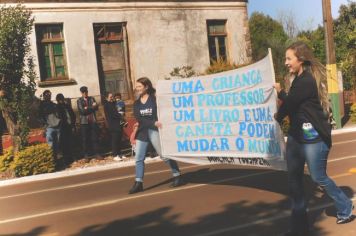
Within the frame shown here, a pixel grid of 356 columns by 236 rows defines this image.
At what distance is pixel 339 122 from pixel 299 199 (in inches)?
502

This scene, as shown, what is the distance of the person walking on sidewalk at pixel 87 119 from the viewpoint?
14070 millimetres

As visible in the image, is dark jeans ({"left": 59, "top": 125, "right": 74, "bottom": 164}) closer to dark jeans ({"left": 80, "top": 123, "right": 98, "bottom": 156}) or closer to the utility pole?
dark jeans ({"left": 80, "top": 123, "right": 98, "bottom": 156})

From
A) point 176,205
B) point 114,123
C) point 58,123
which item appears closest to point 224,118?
point 176,205

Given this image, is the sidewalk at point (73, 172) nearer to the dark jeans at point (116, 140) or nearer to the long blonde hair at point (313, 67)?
the dark jeans at point (116, 140)

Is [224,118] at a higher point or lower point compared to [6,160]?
higher

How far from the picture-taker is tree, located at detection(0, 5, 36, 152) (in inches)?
504

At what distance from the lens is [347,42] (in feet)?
79.7

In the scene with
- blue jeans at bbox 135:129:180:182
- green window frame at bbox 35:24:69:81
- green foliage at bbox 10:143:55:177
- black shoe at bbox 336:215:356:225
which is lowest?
black shoe at bbox 336:215:356:225

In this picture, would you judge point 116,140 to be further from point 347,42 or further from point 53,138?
point 347,42

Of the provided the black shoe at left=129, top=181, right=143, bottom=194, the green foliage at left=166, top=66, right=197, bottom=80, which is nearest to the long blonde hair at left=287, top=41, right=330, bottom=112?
the black shoe at left=129, top=181, right=143, bottom=194

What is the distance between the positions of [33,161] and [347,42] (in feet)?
55.6

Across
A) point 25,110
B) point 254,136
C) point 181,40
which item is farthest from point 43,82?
point 254,136

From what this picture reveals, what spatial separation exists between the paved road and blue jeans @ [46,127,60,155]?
2631 millimetres

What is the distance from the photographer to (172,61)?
69.2 feet
